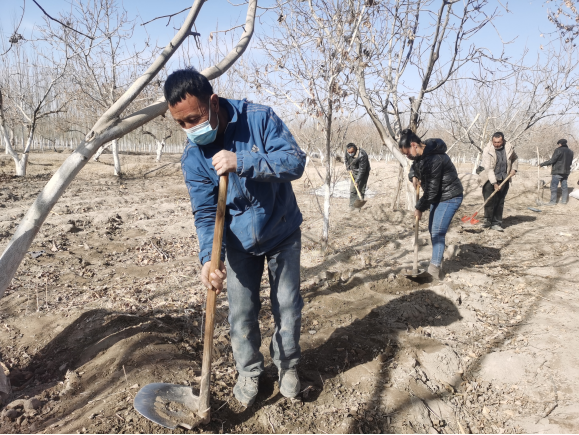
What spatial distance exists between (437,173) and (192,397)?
11.5 ft

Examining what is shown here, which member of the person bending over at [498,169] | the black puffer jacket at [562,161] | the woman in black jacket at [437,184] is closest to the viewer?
the woman in black jacket at [437,184]

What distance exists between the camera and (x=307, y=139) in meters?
5.68

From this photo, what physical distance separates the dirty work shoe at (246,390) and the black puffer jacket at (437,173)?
124 inches

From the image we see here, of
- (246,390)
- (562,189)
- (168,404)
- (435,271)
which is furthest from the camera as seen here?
(562,189)

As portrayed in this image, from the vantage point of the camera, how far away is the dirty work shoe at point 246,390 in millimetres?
2143

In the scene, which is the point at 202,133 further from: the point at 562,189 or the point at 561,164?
the point at 562,189

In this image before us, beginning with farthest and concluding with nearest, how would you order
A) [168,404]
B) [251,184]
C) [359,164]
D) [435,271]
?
[359,164]
[435,271]
[168,404]
[251,184]

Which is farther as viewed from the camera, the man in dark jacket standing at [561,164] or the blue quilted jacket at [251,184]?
the man in dark jacket standing at [561,164]

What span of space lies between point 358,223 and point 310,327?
4844mm

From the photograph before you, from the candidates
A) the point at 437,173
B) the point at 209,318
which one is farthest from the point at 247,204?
the point at 437,173

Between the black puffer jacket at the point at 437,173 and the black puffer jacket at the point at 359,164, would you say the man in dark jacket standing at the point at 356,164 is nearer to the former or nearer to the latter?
the black puffer jacket at the point at 359,164

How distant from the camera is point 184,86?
5.73 ft

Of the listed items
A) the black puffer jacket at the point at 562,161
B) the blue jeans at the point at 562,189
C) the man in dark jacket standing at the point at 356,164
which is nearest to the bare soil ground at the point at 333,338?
the man in dark jacket standing at the point at 356,164

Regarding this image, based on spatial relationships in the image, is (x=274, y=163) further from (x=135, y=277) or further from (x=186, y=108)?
(x=135, y=277)
